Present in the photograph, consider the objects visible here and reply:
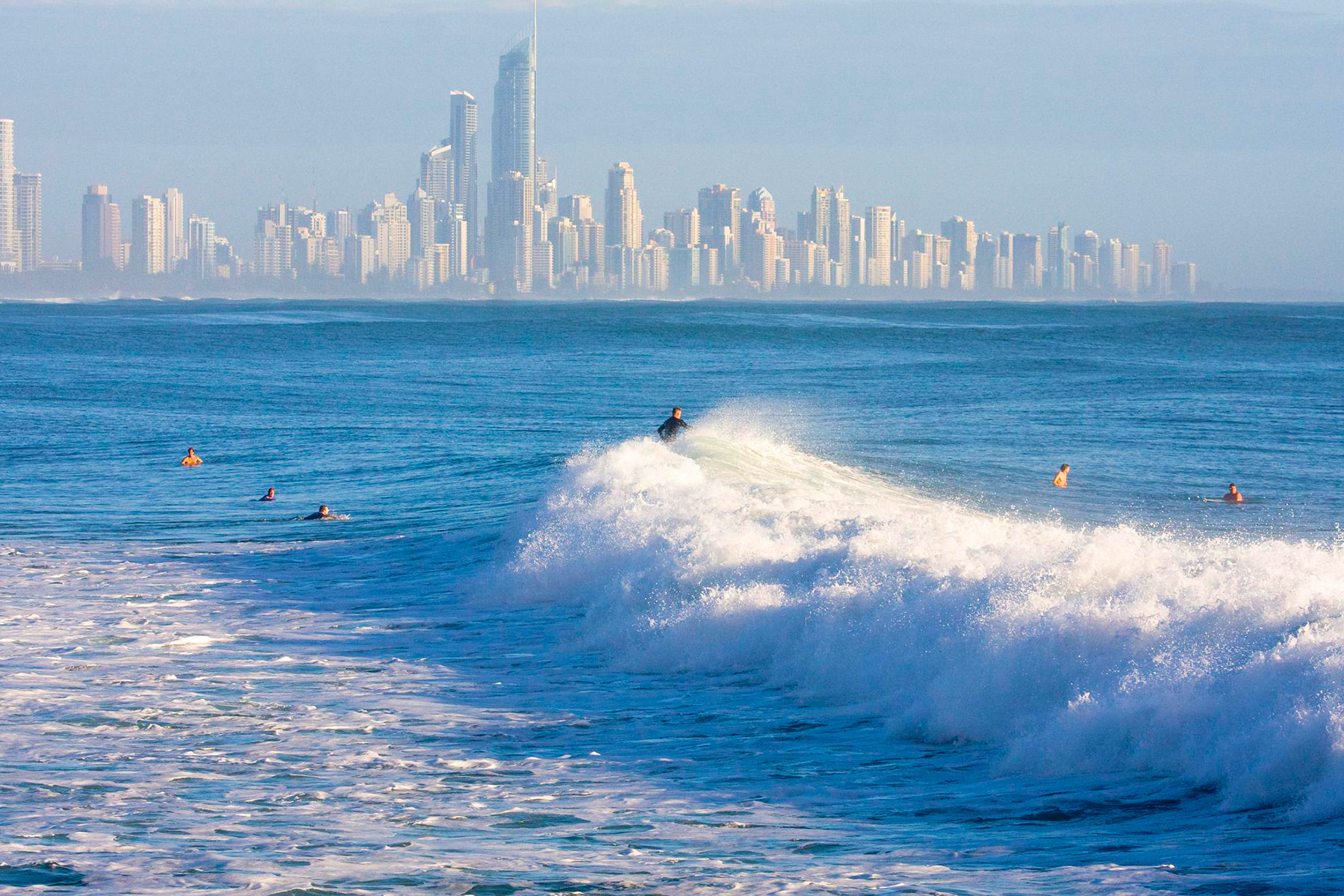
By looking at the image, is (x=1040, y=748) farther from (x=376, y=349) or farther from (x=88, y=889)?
Result: (x=376, y=349)

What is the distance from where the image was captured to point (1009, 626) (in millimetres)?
11344

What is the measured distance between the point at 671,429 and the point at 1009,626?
18930mm

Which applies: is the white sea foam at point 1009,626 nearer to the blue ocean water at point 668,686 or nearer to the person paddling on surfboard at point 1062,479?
the blue ocean water at point 668,686

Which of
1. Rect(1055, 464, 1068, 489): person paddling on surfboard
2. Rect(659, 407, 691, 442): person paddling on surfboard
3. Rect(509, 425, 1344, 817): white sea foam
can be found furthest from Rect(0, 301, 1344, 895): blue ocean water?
Rect(1055, 464, 1068, 489): person paddling on surfboard

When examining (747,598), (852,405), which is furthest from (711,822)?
(852,405)

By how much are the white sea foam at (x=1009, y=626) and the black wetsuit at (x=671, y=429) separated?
34.1ft

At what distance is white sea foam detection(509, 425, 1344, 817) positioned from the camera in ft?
29.2

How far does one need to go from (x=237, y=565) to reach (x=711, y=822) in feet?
42.2

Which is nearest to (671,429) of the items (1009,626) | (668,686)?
(668,686)

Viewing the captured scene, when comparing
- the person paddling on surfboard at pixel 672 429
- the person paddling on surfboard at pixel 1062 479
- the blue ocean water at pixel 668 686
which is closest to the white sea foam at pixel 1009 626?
the blue ocean water at pixel 668 686

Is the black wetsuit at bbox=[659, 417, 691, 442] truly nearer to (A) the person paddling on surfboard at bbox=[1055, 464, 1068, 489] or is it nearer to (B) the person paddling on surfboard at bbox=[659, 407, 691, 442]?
(B) the person paddling on surfboard at bbox=[659, 407, 691, 442]

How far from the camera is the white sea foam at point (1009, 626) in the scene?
8.90 meters

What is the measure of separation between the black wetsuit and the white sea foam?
34.1 ft

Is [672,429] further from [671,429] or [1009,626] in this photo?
[1009,626]
